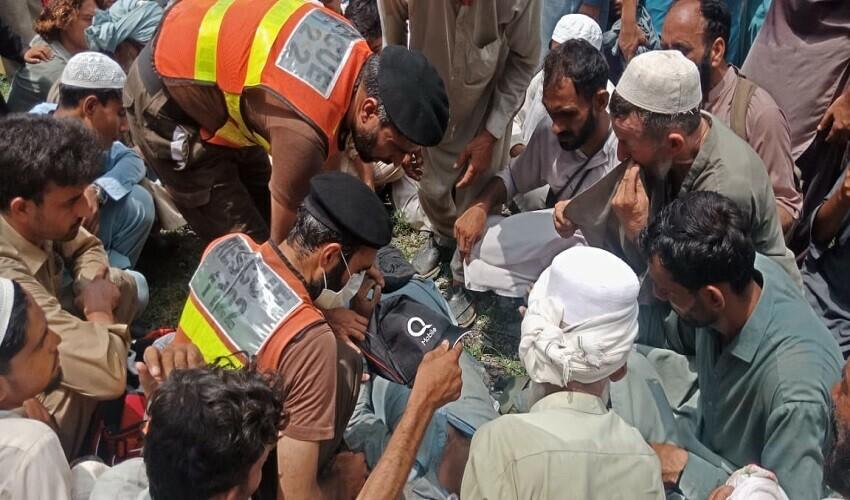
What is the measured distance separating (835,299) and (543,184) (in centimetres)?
156

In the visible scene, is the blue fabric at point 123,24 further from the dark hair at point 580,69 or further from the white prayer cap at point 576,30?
the dark hair at point 580,69

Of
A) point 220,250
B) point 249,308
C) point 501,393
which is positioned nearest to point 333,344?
point 249,308

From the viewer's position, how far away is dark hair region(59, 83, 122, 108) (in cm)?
433

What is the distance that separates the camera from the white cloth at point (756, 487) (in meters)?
2.22

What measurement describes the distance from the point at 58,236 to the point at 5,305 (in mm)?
946

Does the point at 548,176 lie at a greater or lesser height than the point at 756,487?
lesser

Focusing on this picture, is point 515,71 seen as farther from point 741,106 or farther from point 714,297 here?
point 714,297

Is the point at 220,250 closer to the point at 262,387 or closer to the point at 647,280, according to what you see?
the point at 262,387

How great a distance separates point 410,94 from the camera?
10.2ft

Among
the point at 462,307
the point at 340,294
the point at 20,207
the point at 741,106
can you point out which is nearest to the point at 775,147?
the point at 741,106

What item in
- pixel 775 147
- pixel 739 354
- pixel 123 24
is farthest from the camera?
pixel 123 24

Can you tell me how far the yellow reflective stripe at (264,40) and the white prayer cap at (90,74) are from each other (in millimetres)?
1284

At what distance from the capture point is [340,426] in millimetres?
2736

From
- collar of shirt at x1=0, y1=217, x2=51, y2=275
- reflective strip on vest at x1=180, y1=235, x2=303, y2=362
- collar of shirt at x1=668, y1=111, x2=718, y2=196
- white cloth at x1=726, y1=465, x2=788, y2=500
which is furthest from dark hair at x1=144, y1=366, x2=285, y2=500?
collar of shirt at x1=668, y1=111, x2=718, y2=196
